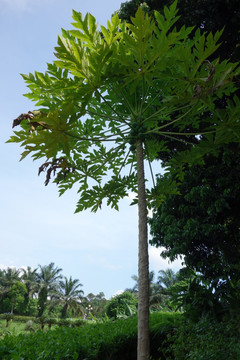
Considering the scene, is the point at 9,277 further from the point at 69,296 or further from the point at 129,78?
the point at 129,78

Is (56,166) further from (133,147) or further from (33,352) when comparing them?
(33,352)

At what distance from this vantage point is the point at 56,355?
13.7 ft

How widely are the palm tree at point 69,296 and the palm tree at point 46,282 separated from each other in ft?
5.87

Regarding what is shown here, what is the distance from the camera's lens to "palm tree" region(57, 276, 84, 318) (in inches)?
1809

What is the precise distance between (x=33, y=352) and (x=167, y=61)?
432 cm

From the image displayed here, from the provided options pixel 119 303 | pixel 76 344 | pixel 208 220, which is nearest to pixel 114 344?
pixel 76 344

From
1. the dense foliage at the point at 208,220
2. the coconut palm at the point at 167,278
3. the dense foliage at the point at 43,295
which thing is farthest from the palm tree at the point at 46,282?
the dense foliage at the point at 208,220

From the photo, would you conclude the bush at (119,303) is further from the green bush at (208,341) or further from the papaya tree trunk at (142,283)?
the papaya tree trunk at (142,283)

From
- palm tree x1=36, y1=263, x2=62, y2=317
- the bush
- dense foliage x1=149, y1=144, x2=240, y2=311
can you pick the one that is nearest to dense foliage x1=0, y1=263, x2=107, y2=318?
palm tree x1=36, y1=263, x2=62, y2=317

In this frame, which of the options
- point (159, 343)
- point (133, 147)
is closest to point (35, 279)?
point (159, 343)

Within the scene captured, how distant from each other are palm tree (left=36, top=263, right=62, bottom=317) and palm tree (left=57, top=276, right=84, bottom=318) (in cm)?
179

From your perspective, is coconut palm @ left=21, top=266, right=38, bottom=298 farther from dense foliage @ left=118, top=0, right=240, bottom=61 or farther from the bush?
dense foliage @ left=118, top=0, right=240, bottom=61

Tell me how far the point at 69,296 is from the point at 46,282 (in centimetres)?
651

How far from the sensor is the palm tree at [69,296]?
4594 centimetres
